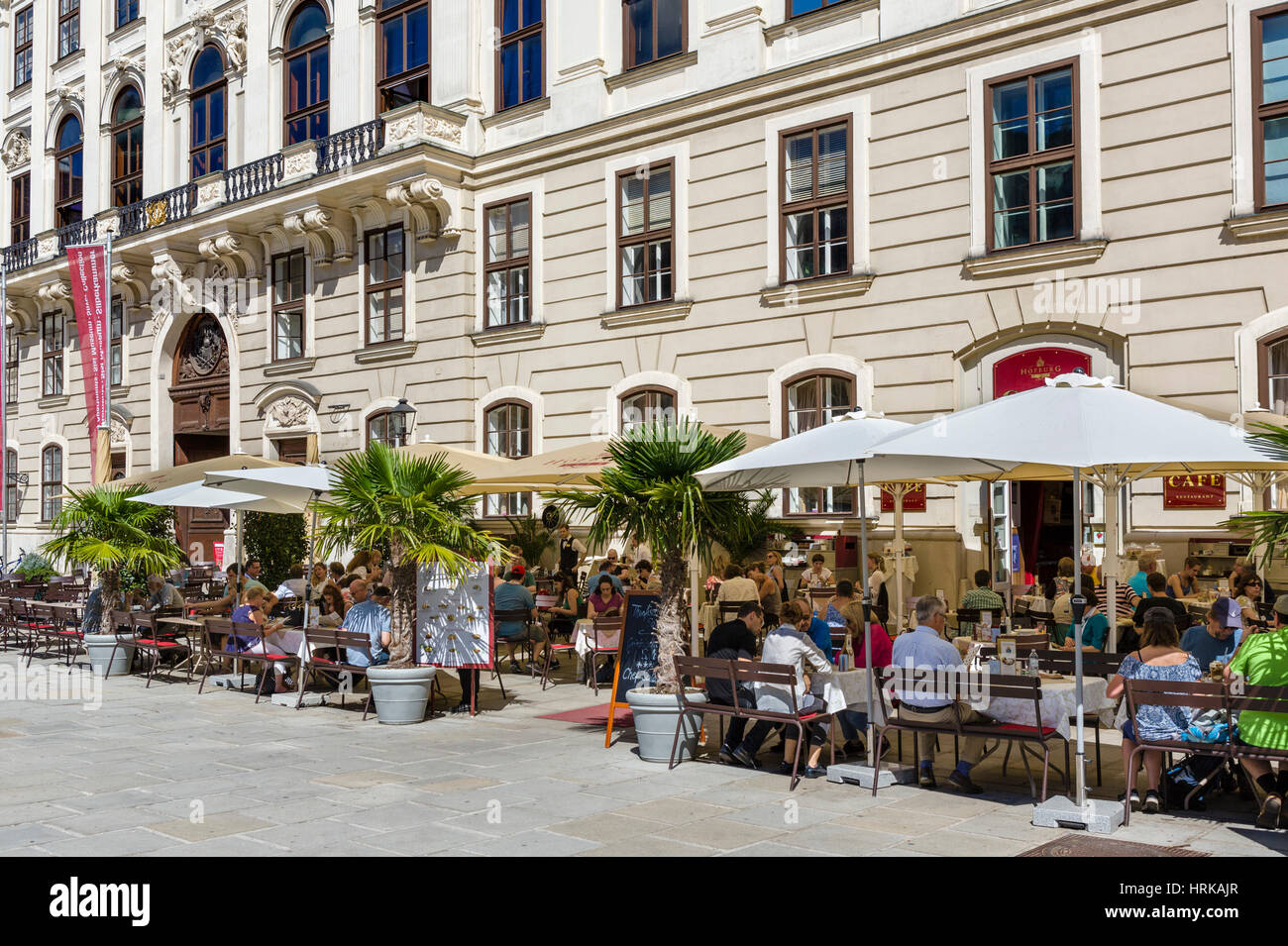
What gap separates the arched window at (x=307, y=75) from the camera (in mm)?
26672

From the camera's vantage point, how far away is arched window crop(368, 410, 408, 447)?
81.4ft

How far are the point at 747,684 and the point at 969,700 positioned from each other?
6.50 ft

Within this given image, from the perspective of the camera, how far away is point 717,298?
19.8 meters

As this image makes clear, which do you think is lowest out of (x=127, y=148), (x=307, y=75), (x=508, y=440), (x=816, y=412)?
(x=508, y=440)

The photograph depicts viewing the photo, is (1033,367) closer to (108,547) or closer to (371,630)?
(371,630)

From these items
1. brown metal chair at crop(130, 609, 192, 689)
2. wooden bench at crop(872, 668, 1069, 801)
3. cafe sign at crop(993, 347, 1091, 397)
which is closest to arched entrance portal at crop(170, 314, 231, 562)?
brown metal chair at crop(130, 609, 192, 689)

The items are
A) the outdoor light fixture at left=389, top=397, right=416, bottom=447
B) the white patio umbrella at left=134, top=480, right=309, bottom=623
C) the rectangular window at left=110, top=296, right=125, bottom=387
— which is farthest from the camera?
the rectangular window at left=110, top=296, right=125, bottom=387

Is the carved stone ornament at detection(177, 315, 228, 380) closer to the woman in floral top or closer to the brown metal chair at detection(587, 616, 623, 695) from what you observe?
the brown metal chair at detection(587, 616, 623, 695)

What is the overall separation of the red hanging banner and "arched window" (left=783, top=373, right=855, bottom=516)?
54.8 ft

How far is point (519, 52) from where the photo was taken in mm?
23297

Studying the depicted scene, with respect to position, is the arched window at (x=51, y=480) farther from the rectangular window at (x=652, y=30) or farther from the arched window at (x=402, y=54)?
the rectangular window at (x=652, y=30)

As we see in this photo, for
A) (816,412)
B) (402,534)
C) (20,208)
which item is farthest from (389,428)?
(20,208)

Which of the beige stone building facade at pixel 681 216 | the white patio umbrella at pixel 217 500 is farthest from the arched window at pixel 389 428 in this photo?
the white patio umbrella at pixel 217 500
